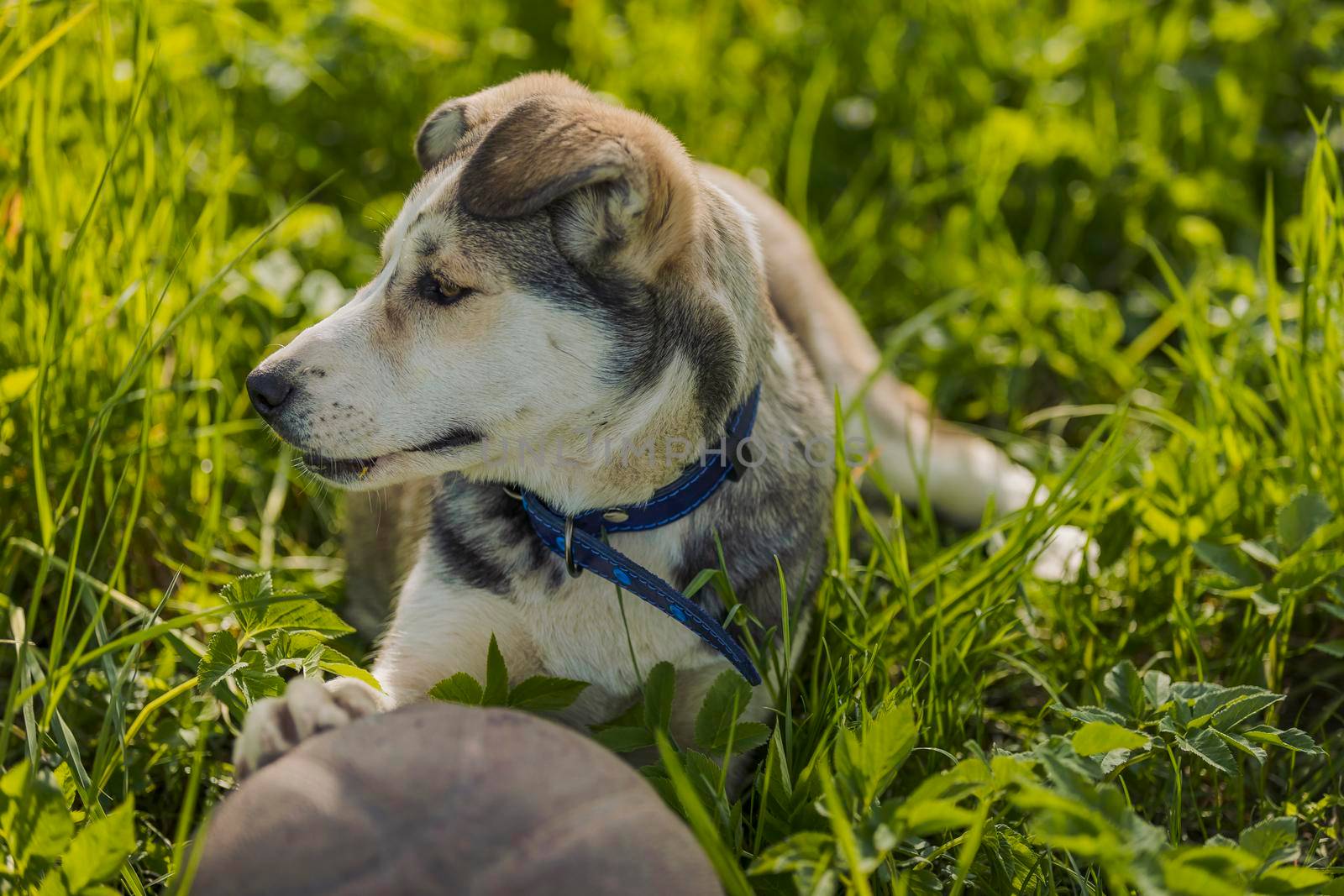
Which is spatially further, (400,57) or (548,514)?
(400,57)

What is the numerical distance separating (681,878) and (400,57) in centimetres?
396

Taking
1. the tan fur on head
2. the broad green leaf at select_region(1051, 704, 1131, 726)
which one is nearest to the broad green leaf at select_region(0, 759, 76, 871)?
the tan fur on head

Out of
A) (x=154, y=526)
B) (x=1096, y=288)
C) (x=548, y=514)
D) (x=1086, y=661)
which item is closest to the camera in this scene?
(x=548, y=514)

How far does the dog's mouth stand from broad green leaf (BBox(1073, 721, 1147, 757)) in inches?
51.1

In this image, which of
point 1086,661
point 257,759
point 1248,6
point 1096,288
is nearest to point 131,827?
point 257,759

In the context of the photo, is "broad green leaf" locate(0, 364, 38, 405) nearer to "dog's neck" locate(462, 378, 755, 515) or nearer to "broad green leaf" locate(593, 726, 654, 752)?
"dog's neck" locate(462, 378, 755, 515)

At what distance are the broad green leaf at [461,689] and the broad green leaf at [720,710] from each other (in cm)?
43

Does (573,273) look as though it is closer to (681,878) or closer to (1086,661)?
(681,878)

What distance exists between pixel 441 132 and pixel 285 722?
1.57 metres

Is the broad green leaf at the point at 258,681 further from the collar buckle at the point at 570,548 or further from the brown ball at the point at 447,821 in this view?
the collar buckle at the point at 570,548

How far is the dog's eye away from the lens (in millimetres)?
2506

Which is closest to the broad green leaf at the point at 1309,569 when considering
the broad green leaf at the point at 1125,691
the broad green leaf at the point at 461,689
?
the broad green leaf at the point at 1125,691

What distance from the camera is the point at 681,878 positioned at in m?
1.72

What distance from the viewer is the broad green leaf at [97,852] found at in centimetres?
182
